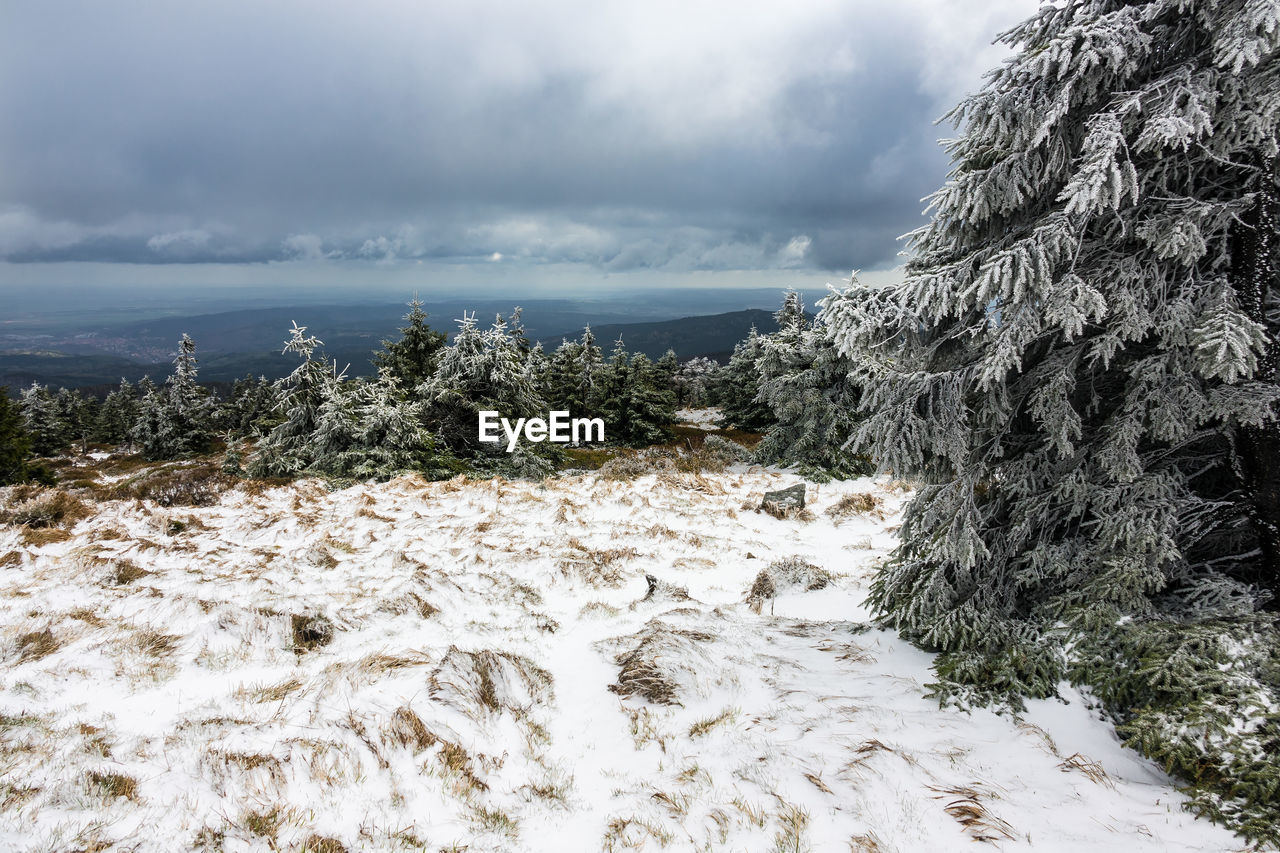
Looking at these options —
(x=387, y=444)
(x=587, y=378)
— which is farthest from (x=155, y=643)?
(x=587, y=378)

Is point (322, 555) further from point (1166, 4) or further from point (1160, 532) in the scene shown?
point (1166, 4)

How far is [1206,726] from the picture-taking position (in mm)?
3156

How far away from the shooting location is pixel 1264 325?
376cm

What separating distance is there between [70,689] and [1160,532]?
343 inches

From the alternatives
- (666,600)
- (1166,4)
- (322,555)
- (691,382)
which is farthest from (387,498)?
(691,382)

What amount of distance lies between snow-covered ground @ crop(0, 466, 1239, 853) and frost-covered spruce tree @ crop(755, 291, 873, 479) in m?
12.5

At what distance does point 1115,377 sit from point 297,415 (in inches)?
924

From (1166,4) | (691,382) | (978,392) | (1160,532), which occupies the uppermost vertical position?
(1166,4)

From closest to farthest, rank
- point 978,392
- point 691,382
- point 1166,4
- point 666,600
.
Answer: point 1166,4 < point 978,392 < point 666,600 < point 691,382

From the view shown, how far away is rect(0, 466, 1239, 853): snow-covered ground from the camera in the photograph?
3049 millimetres

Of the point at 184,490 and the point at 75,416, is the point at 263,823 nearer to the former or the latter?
the point at 184,490

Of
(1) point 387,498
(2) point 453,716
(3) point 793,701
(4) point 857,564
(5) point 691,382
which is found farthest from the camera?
(5) point 691,382

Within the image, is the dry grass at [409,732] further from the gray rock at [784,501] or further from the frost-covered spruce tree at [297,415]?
the frost-covered spruce tree at [297,415]

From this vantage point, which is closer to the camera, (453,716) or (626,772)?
(626,772)
